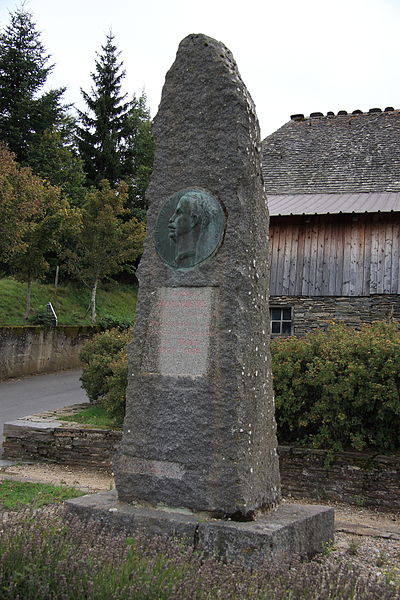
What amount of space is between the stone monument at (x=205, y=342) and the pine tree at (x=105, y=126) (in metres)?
31.5

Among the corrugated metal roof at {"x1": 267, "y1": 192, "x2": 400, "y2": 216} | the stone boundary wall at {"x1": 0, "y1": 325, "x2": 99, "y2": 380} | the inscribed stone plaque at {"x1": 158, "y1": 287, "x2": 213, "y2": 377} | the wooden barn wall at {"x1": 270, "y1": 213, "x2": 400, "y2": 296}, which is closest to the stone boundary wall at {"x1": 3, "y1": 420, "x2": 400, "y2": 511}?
the inscribed stone plaque at {"x1": 158, "y1": 287, "x2": 213, "y2": 377}

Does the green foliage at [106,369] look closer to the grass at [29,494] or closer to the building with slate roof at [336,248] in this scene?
the grass at [29,494]

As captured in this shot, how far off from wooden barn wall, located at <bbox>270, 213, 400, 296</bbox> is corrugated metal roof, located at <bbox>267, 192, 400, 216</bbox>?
1.19 ft

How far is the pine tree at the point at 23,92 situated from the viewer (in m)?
31.3

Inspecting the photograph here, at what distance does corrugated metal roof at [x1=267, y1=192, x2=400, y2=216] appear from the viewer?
55.4 ft

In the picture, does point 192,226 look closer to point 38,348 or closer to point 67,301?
point 38,348

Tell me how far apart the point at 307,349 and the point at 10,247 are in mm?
12940

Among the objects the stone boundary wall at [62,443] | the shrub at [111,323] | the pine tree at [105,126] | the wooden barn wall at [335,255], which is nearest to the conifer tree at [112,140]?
the pine tree at [105,126]

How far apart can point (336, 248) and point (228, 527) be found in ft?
46.8

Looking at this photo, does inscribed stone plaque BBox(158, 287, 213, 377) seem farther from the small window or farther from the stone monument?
the small window

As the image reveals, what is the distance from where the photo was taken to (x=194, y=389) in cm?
470

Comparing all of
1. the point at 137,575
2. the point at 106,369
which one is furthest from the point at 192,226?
the point at 106,369

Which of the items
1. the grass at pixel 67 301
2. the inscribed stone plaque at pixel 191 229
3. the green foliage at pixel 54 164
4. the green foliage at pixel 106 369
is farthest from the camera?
the green foliage at pixel 54 164

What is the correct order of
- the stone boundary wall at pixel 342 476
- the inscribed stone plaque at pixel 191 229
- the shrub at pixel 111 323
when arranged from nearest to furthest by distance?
the inscribed stone plaque at pixel 191 229
the stone boundary wall at pixel 342 476
the shrub at pixel 111 323
